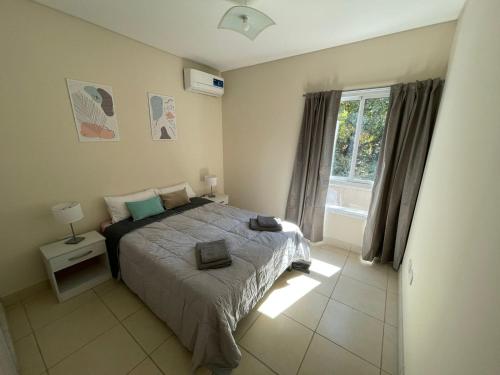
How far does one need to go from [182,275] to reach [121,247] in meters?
0.91

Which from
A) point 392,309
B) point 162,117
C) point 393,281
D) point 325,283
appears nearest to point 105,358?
point 325,283

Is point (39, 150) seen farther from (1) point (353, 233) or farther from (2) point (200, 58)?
(1) point (353, 233)

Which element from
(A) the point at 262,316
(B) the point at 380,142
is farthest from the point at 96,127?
(B) the point at 380,142

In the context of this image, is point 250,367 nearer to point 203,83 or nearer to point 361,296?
point 361,296

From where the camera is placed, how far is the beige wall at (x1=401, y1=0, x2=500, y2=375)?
546 mm

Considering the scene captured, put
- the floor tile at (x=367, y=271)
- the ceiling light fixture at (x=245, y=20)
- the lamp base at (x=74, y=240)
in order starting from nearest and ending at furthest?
the ceiling light fixture at (x=245, y=20), the lamp base at (x=74, y=240), the floor tile at (x=367, y=271)

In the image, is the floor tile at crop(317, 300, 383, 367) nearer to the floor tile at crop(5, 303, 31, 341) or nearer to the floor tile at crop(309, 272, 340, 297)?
the floor tile at crop(309, 272, 340, 297)

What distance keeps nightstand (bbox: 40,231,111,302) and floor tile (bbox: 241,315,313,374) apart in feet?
5.45

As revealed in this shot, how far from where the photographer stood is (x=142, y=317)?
5.59ft

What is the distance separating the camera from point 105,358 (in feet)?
4.54

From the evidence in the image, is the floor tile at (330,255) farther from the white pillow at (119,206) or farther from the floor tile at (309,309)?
the white pillow at (119,206)

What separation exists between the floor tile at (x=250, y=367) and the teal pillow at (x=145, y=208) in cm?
178

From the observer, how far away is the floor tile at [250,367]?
4.29 feet

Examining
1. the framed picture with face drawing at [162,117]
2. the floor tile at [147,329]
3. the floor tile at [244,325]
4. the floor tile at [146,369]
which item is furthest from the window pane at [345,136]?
the floor tile at [146,369]
